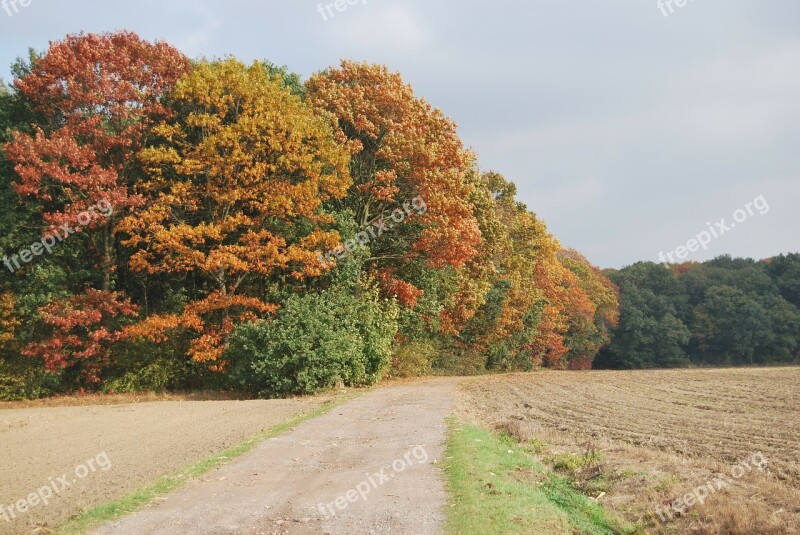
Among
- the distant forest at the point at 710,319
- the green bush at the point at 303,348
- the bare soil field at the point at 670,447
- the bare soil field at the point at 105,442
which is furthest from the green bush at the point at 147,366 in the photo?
the distant forest at the point at 710,319

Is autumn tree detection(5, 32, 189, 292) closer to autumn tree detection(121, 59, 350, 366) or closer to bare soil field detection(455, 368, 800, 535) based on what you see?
autumn tree detection(121, 59, 350, 366)

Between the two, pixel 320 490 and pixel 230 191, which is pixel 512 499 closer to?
pixel 320 490

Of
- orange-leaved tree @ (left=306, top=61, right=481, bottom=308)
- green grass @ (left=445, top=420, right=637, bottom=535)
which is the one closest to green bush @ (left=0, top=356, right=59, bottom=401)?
orange-leaved tree @ (left=306, top=61, right=481, bottom=308)

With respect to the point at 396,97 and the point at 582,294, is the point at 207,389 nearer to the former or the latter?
the point at 396,97

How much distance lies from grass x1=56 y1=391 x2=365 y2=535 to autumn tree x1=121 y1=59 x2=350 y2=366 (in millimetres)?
12120

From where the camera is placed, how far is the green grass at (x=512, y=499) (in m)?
7.82

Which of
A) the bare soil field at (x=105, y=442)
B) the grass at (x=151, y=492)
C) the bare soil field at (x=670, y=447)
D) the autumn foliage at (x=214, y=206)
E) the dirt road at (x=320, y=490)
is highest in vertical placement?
the autumn foliage at (x=214, y=206)

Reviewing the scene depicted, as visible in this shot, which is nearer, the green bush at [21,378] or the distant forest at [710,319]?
the green bush at [21,378]

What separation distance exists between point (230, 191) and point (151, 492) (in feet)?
58.2

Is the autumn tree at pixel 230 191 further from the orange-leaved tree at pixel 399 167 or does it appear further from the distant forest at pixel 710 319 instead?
the distant forest at pixel 710 319

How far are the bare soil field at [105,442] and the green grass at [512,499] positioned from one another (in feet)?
15.9

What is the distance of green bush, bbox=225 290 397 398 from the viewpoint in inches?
922

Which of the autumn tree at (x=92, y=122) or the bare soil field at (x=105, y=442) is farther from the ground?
the autumn tree at (x=92, y=122)

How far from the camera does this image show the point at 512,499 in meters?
8.80
